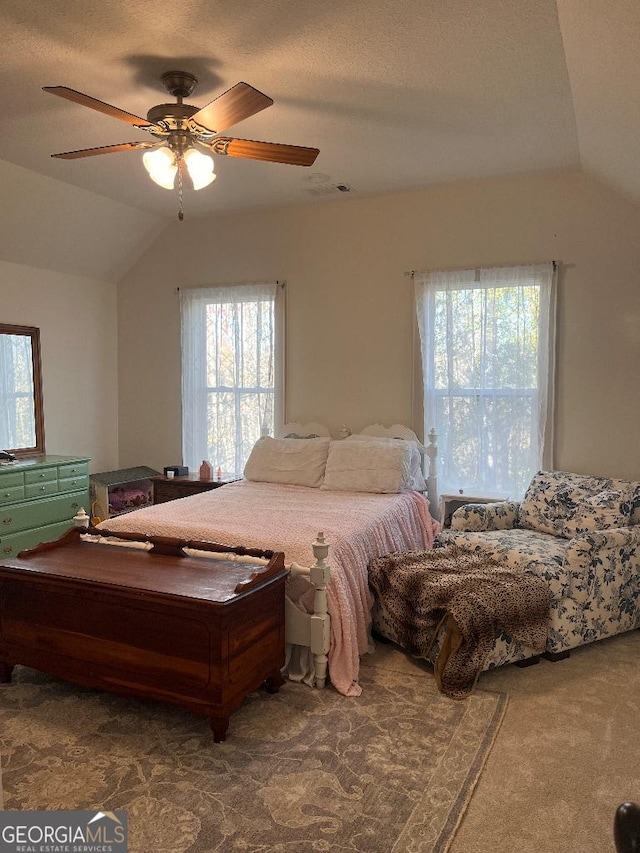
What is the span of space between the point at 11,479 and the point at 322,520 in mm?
2324

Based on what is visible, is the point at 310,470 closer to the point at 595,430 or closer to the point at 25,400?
the point at 595,430

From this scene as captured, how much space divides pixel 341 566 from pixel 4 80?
267cm

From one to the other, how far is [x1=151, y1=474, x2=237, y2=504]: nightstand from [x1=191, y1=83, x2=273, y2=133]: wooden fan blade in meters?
2.78

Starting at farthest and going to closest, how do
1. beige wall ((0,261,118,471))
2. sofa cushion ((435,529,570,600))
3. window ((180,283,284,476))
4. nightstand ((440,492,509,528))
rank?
→ 1. window ((180,283,284,476))
2. beige wall ((0,261,118,471))
3. nightstand ((440,492,509,528))
4. sofa cushion ((435,529,570,600))

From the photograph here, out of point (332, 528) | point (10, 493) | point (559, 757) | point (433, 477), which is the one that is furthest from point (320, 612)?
point (10, 493)

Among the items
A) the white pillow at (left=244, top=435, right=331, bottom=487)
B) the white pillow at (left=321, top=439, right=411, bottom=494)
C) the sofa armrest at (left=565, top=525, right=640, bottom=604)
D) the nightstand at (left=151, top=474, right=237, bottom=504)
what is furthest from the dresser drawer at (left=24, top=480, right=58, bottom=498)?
the sofa armrest at (left=565, top=525, right=640, bottom=604)

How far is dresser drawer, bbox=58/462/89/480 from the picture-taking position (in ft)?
15.9

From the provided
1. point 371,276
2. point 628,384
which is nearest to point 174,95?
point 371,276

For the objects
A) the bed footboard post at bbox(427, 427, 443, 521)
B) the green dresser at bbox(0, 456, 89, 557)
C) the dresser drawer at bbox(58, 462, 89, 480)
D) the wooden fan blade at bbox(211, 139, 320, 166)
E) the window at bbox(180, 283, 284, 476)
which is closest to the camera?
the wooden fan blade at bbox(211, 139, 320, 166)

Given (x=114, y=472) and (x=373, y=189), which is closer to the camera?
(x=373, y=189)

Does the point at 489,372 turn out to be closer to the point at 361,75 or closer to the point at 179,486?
the point at 361,75

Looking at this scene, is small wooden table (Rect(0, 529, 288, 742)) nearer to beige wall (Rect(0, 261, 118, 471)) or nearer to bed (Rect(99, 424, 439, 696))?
bed (Rect(99, 424, 439, 696))

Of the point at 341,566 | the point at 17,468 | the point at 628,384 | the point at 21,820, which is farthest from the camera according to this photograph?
the point at 17,468

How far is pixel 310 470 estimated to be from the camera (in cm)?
455
